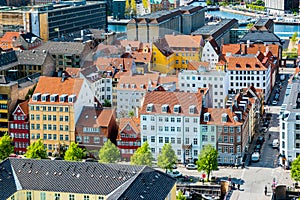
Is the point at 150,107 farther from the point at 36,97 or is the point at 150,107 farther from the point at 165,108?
the point at 36,97

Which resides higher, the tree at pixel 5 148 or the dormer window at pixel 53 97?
the dormer window at pixel 53 97

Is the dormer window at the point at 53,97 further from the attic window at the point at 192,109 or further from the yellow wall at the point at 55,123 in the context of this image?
the attic window at the point at 192,109

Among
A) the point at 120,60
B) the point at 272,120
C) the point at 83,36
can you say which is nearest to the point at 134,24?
the point at 83,36

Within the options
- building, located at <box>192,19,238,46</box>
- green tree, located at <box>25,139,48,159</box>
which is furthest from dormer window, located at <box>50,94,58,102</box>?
building, located at <box>192,19,238,46</box>

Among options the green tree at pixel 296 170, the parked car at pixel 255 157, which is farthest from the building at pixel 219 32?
the green tree at pixel 296 170

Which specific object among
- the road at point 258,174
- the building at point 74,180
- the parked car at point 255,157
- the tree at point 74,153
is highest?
the building at point 74,180

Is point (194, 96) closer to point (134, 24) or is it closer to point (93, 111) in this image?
point (93, 111)
